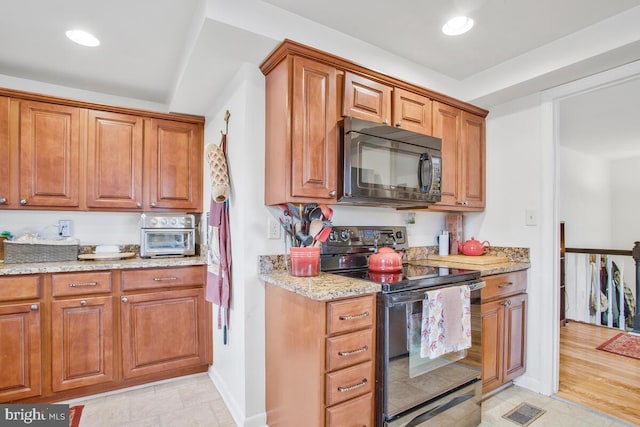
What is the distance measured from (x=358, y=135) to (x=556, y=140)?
159cm

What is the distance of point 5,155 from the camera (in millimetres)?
2334

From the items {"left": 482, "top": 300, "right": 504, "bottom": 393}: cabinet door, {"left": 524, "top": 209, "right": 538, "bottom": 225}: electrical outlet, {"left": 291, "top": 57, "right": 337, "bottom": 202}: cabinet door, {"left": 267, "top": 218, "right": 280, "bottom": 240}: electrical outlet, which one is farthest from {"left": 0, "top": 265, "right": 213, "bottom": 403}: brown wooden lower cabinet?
{"left": 524, "top": 209, "right": 538, "bottom": 225}: electrical outlet

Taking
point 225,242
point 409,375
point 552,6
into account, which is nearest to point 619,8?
point 552,6

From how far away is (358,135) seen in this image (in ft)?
6.10

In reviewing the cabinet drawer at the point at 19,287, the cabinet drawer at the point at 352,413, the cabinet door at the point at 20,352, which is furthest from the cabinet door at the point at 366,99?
the cabinet door at the point at 20,352

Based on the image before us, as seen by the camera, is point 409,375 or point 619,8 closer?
point 409,375

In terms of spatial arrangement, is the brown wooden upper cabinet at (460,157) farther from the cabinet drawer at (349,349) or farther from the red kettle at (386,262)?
the cabinet drawer at (349,349)

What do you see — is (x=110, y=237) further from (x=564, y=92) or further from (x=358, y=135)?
(x=564, y=92)

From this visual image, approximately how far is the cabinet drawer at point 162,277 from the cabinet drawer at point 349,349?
1.52 meters

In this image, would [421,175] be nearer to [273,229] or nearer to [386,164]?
[386,164]

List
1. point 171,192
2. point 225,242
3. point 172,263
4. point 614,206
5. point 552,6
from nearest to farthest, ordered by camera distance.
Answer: point 552,6 → point 225,242 → point 172,263 → point 171,192 → point 614,206

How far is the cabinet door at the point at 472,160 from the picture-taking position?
2.63 m

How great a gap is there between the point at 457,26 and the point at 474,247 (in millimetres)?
1625

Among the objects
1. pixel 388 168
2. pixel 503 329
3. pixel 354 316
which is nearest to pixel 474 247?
pixel 503 329
